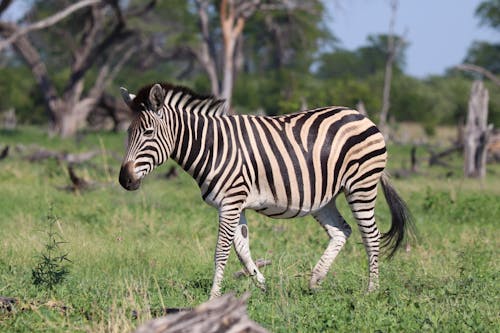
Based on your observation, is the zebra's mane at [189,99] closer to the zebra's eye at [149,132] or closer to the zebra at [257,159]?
the zebra at [257,159]

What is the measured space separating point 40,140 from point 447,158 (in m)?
13.6

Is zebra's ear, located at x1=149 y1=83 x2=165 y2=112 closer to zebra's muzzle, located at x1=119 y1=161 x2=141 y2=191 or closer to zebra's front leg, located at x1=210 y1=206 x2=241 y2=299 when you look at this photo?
zebra's muzzle, located at x1=119 y1=161 x2=141 y2=191

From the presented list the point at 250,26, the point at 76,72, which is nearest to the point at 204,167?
the point at 76,72

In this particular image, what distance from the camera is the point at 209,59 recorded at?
1361 inches

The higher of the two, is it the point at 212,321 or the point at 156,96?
the point at 156,96

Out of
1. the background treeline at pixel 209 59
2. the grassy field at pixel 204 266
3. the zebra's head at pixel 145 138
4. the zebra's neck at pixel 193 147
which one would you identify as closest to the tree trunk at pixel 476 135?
the grassy field at pixel 204 266

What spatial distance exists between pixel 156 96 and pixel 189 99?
47 centimetres

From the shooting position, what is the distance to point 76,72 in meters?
30.0

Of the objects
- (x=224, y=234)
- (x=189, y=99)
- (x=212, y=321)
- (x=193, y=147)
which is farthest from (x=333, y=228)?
(x=212, y=321)

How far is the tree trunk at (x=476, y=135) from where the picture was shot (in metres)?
18.7

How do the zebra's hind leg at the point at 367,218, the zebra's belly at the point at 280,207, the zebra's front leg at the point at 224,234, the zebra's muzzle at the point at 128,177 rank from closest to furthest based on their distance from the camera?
the zebra's muzzle at the point at 128,177
the zebra's front leg at the point at 224,234
the zebra's belly at the point at 280,207
the zebra's hind leg at the point at 367,218

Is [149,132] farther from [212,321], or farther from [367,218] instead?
[212,321]

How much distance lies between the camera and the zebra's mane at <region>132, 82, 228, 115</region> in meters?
6.51

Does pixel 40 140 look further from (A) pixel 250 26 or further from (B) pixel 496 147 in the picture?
(A) pixel 250 26
